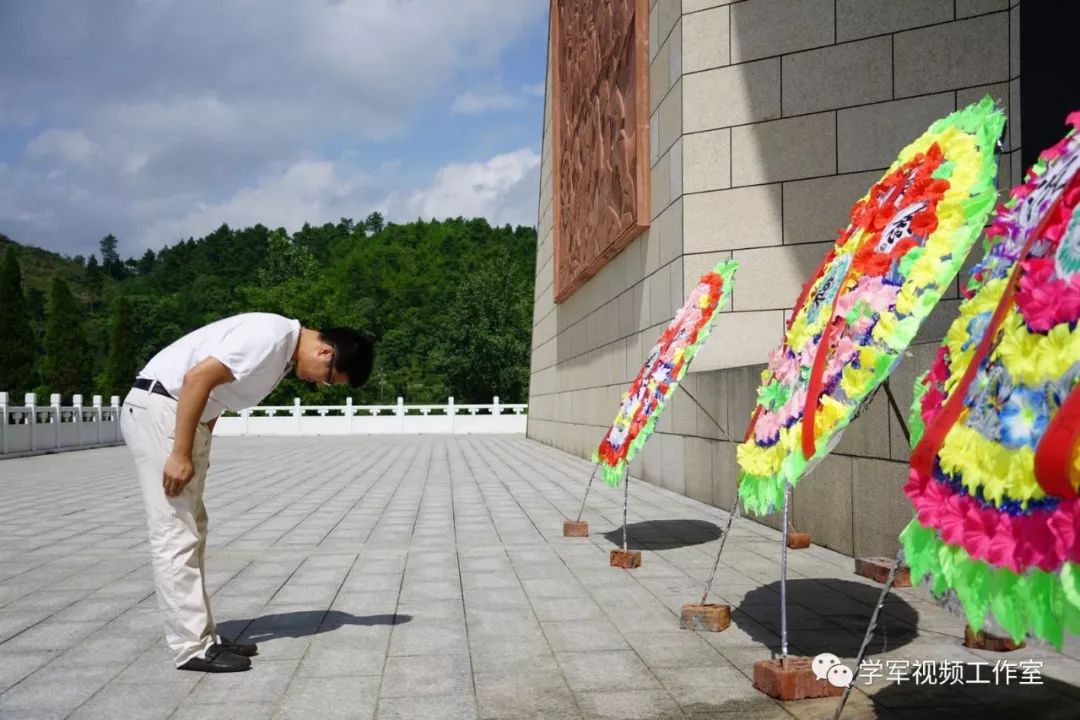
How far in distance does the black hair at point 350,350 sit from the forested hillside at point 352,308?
146ft

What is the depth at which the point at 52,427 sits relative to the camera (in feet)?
79.4

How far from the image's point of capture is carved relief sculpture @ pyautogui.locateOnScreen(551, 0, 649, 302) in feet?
43.1

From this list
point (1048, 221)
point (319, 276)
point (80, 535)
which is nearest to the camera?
point (1048, 221)

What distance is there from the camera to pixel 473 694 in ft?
12.0

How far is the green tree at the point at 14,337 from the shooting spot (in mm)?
60312

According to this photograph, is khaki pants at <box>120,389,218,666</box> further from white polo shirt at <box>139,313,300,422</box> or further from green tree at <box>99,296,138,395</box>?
green tree at <box>99,296,138,395</box>

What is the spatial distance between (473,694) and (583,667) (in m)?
0.58

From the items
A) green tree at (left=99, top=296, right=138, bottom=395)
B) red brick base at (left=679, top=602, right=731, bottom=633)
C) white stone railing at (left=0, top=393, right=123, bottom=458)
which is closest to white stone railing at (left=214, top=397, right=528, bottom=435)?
white stone railing at (left=0, top=393, right=123, bottom=458)

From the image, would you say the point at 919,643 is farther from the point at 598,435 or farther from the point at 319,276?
the point at 319,276

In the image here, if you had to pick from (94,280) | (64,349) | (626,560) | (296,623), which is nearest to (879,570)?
(626,560)

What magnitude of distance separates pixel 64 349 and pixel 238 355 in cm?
6839

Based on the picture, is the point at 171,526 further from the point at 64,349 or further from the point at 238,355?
the point at 64,349

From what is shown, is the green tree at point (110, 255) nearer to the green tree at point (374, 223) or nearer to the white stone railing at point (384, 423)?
the green tree at point (374, 223)

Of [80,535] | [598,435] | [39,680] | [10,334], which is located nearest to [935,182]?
[39,680]
